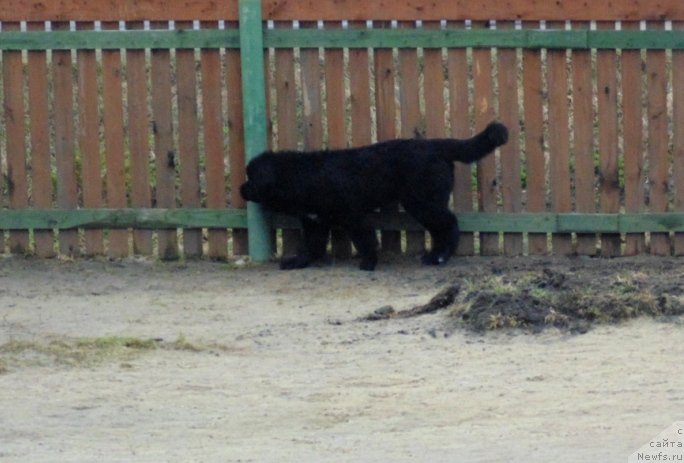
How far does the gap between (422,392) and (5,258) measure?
190 inches

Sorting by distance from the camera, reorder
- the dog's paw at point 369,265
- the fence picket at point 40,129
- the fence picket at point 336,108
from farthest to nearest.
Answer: the fence picket at point 40,129 → the fence picket at point 336,108 → the dog's paw at point 369,265

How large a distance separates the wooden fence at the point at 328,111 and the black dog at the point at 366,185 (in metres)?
0.25

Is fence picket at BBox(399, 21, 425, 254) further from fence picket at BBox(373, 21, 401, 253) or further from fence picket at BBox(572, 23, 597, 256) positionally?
fence picket at BBox(572, 23, 597, 256)

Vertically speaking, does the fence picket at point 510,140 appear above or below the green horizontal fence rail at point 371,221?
above

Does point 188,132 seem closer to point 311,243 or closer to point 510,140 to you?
point 311,243

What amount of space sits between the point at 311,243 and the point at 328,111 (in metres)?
0.98

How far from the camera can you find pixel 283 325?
29.7 ft

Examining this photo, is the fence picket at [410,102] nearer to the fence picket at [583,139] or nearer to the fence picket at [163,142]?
the fence picket at [583,139]

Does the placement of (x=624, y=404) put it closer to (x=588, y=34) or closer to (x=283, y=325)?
(x=283, y=325)

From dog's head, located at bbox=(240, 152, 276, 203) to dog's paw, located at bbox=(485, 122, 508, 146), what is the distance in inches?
61.1

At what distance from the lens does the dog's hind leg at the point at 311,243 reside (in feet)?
35.9

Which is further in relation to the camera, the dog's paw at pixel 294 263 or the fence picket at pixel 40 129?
the fence picket at pixel 40 129

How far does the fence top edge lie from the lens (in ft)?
35.5

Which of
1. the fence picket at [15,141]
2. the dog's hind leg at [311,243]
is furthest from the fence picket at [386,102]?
the fence picket at [15,141]
